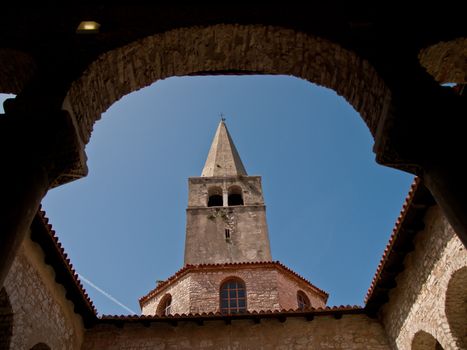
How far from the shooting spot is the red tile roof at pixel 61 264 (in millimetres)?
8456

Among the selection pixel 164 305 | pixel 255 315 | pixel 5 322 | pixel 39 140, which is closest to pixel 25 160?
pixel 39 140

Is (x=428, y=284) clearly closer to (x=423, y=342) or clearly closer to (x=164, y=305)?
(x=423, y=342)

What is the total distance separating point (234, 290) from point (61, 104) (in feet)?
41.5

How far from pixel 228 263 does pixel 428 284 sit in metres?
8.83

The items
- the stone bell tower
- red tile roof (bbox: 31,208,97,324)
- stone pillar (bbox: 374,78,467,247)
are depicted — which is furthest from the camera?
the stone bell tower

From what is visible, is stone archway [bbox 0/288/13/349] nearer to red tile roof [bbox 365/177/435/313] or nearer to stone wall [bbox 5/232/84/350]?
stone wall [bbox 5/232/84/350]

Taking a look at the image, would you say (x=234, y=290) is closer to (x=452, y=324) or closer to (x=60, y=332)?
(x=60, y=332)

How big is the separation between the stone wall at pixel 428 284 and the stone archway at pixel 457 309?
62 millimetres

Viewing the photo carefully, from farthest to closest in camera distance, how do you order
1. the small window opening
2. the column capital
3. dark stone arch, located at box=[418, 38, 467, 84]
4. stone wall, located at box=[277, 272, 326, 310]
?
the small window opening → stone wall, located at box=[277, 272, 326, 310] → dark stone arch, located at box=[418, 38, 467, 84] → the column capital

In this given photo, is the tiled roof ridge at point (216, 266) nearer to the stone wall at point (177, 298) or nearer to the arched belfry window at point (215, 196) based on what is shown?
the stone wall at point (177, 298)

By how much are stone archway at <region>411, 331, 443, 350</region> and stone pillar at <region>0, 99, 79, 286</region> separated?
8429 mm

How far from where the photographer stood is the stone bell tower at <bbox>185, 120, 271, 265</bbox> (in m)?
18.2

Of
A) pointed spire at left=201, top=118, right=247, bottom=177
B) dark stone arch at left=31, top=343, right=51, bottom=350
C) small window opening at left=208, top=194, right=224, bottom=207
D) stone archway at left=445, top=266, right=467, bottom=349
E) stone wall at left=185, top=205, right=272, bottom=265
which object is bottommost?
stone archway at left=445, top=266, right=467, bottom=349

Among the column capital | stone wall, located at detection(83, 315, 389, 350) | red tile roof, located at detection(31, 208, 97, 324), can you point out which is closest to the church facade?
stone wall, located at detection(83, 315, 389, 350)
